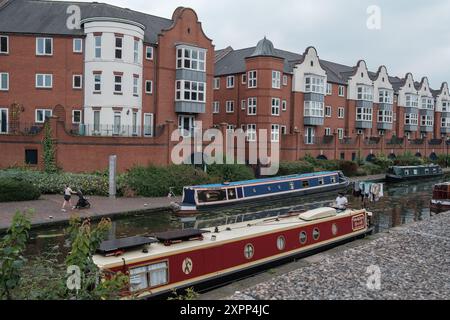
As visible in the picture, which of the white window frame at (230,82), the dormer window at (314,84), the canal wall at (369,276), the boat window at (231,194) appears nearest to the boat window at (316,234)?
the canal wall at (369,276)

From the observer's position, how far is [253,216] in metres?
21.3

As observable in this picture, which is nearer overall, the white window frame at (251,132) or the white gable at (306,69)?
the white window frame at (251,132)

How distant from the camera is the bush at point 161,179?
23688 mm

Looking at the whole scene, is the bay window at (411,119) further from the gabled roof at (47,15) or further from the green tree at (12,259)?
the green tree at (12,259)

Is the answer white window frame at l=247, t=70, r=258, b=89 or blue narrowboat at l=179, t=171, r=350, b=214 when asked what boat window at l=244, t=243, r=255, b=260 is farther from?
white window frame at l=247, t=70, r=258, b=89

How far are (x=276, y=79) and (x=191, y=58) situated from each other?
888 centimetres

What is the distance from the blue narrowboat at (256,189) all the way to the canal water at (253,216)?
0.45 meters

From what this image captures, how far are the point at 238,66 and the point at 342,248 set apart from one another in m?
28.5

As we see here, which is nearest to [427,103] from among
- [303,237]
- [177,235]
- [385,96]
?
[385,96]

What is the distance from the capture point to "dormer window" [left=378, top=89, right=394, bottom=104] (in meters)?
50.6

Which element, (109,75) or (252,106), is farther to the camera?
(252,106)

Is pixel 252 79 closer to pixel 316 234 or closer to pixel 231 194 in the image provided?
pixel 231 194

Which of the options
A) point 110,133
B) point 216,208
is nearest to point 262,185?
point 216,208

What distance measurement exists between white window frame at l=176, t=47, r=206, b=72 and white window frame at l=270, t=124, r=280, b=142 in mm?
8407
